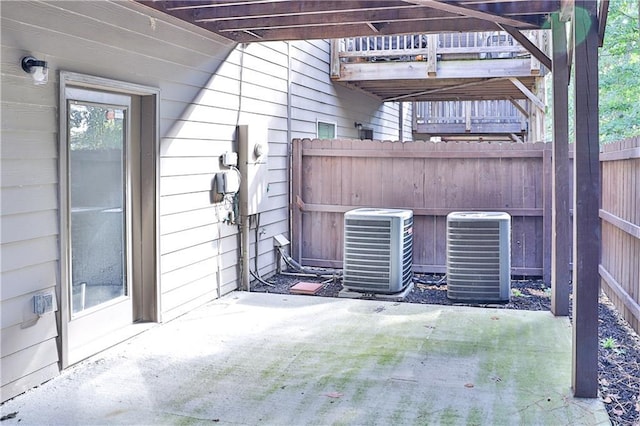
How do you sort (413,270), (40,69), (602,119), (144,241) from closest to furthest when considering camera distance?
(40,69) → (144,241) → (413,270) → (602,119)

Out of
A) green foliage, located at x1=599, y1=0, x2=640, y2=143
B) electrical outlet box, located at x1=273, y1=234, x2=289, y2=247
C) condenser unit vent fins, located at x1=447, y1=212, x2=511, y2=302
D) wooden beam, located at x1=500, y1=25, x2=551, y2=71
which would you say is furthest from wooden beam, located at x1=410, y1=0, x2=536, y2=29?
green foliage, located at x1=599, y1=0, x2=640, y2=143

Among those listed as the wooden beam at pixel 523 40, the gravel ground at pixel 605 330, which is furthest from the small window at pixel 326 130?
the wooden beam at pixel 523 40

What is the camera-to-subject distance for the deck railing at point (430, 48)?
25.5 ft

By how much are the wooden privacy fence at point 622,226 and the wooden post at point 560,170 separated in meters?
0.44

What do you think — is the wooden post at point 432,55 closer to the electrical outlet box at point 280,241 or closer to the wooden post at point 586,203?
the electrical outlet box at point 280,241

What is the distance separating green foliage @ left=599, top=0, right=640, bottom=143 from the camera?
37.0 ft

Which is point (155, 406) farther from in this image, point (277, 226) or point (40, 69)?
point (277, 226)

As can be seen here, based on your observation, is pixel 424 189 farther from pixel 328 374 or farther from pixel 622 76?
pixel 622 76

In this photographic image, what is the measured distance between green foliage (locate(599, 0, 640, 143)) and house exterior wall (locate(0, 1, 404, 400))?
649cm

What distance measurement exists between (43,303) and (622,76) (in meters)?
11.5

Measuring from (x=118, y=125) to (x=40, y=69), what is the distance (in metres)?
0.98

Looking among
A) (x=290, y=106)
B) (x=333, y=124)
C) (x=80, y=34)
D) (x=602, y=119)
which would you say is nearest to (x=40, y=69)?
(x=80, y=34)

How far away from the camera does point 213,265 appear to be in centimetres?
552

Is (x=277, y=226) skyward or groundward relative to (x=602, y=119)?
groundward
